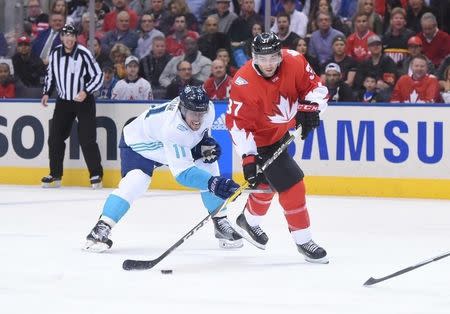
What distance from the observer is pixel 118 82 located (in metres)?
10.6

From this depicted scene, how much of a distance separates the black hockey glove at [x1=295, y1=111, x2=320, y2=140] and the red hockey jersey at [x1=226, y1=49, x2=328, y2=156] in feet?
0.19

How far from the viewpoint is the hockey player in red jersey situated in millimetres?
5887

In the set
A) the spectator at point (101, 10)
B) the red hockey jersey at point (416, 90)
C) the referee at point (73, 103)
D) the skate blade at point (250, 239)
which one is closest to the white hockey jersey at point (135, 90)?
the referee at point (73, 103)

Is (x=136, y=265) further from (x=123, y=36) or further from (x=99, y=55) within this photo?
(x=123, y=36)

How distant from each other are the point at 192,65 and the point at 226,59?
370 millimetres

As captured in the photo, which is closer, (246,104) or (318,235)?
(246,104)

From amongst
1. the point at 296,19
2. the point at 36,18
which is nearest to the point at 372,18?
the point at 296,19

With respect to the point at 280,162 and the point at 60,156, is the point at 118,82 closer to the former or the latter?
the point at 60,156

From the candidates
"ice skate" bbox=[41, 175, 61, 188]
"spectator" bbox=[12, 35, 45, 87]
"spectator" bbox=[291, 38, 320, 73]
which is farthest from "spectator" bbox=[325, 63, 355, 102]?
"spectator" bbox=[12, 35, 45, 87]

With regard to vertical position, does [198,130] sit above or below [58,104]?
above

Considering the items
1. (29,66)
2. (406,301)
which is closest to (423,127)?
(29,66)

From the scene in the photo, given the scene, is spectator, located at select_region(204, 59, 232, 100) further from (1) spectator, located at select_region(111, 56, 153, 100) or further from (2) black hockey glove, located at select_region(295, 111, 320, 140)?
(2) black hockey glove, located at select_region(295, 111, 320, 140)

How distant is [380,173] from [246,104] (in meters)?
3.65

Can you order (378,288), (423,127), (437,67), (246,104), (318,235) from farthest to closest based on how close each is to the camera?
(437,67), (423,127), (318,235), (246,104), (378,288)
